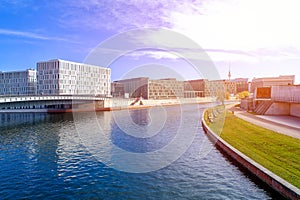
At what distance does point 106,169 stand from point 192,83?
182816 mm

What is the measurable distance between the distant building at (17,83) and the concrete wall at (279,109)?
385 ft

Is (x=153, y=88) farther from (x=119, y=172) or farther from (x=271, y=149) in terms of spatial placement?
(x=119, y=172)

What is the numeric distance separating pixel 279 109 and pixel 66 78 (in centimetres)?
9403

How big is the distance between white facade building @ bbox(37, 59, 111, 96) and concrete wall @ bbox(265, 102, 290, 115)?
87.9 m

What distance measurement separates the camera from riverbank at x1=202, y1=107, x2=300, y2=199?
44.5 feet

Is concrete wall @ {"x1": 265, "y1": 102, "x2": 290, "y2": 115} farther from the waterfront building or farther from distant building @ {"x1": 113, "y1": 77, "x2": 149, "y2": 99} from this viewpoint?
the waterfront building

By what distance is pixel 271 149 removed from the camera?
20.0 meters

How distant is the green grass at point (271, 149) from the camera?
14.8 metres

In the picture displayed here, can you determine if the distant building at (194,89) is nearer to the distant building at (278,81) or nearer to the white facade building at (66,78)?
the distant building at (278,81)

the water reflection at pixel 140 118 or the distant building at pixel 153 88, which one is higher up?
the distant building at pixel 153 88

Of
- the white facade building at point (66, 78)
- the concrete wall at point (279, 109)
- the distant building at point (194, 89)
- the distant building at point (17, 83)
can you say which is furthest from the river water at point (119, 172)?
the distant building at point (194, 89)

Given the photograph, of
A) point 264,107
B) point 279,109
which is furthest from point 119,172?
point 264,107

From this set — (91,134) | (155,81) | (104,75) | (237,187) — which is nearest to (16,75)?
(104,75)

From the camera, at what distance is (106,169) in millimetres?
18406
